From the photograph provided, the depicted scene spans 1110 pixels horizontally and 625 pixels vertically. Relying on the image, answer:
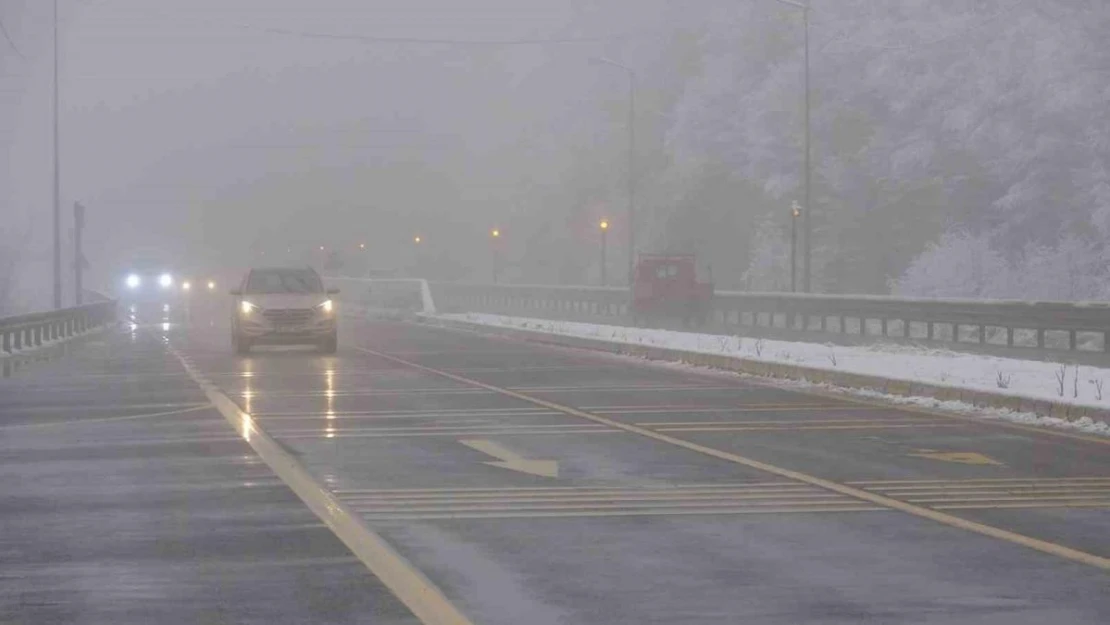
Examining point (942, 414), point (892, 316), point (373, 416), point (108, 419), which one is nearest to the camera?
point (108, 419)

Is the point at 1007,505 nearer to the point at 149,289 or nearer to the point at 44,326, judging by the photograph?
the point at 44,326

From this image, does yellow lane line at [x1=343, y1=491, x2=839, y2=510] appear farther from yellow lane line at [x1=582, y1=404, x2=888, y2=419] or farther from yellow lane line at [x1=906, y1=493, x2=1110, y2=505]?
yellow lane line at [x1=582, y1=404, x2=888, y2=419]

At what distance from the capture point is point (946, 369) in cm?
2577

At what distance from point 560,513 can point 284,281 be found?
2774cm

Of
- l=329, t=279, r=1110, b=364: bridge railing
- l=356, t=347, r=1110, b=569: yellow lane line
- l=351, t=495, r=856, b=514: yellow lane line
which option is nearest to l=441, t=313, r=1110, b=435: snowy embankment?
l=356, t=347, r=1110, b=569: yellow lane line

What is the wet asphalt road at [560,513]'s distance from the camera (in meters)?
8.81

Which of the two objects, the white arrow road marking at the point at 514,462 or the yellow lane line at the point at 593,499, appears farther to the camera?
the white arrow road marking at the point at 514,462

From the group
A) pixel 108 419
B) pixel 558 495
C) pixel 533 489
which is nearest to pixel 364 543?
pixel 558 495

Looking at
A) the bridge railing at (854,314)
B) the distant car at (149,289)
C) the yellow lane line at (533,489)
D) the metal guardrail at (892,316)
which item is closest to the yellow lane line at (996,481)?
the yellow lane line at (533,489)

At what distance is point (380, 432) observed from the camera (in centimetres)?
1839

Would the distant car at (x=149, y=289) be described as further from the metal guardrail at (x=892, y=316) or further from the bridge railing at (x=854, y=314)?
the metal guardrail at (x=892, y=316)

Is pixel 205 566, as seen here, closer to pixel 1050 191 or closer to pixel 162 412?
pixel 162 412

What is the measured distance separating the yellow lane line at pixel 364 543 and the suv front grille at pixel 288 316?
18639mm

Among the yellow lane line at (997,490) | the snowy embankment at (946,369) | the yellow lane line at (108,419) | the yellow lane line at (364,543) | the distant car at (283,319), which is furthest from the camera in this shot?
the distant car at (283,319)
